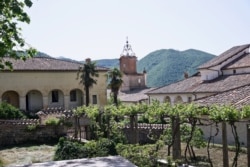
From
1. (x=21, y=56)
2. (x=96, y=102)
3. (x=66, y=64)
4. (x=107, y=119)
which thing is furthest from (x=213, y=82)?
(x=21, y=56)

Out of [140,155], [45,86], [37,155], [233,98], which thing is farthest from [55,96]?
[140,155]

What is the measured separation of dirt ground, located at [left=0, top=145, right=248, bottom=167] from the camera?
41.6 ft

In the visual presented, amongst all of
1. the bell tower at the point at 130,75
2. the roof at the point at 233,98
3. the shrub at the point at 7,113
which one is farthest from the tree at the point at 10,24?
the bell tower at the point at 130,75

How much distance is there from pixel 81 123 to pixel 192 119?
30.4 ft

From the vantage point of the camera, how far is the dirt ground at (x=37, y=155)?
12.7 m

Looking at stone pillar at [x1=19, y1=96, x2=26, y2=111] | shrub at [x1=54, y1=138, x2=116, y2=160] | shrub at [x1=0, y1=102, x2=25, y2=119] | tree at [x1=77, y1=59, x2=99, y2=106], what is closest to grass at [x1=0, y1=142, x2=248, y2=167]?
shrub at [x1=54, y1=138, x2=116, y2=160]

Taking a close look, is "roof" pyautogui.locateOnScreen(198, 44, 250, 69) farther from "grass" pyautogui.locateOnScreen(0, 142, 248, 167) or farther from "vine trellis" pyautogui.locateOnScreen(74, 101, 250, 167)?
"grass" pyautogui.locateOnScreen(0, 142, 248, 167)

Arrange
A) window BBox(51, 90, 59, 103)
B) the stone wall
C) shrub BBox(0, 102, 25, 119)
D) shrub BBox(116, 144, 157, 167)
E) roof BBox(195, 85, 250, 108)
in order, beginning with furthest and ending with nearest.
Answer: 1. window BBox(51, 90, 59, 103)
2. shrub BBox(0, 102, 25, 119)
3. the stone wall
4. roof BBox(195, 85, 250, 108)
5. shrub BBox(116, 144, 157, 167)

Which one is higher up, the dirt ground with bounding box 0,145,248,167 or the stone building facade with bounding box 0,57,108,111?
the stone building facade with bounding box 0,57,108,111

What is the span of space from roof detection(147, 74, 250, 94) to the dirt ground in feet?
53.6

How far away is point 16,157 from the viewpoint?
1574 cm

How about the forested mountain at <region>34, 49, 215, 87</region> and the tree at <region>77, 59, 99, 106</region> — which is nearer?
the tree at <region>77, 59, 99, 106</region>

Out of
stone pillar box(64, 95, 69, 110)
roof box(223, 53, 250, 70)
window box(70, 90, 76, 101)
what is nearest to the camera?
roof box(223, 53, 250, 70)

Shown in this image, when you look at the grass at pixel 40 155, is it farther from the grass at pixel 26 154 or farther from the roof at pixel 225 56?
the roof at pixel 225 56
